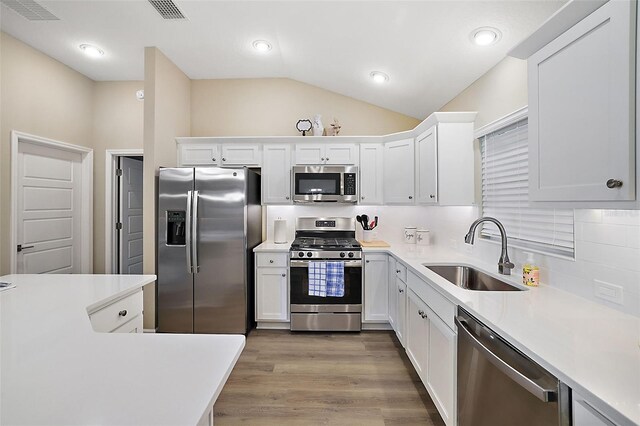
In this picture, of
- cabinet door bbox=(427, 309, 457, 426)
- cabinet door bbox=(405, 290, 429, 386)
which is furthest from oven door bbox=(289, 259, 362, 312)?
cabinet door bbox=(427, 309, 457, 426)

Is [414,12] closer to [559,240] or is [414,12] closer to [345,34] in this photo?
[345,34]

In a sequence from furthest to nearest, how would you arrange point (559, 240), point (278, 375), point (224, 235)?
point (224, 235)
point (278, 375)
point (559, 240)

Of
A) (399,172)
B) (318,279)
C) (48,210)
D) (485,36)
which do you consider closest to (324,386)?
(318,279)

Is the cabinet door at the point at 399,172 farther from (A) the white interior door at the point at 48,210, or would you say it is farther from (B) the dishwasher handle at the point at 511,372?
(A) the white interior door at the point at 48,210

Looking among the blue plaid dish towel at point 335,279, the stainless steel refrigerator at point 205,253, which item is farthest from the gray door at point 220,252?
the blue plaid dish towel at point 335,279

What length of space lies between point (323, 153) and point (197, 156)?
1.54m

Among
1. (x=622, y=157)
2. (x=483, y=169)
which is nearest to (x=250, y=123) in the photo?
(x=483, y=169)

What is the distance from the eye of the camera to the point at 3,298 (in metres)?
1.44

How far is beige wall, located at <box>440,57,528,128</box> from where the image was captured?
1.99m

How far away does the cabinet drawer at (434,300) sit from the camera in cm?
162

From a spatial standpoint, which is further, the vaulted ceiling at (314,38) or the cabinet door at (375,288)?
the cabinet door at (375,288)

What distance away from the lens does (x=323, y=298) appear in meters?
3.11

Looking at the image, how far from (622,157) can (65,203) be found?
4.71 meters

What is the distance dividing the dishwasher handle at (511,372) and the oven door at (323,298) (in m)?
1.65
